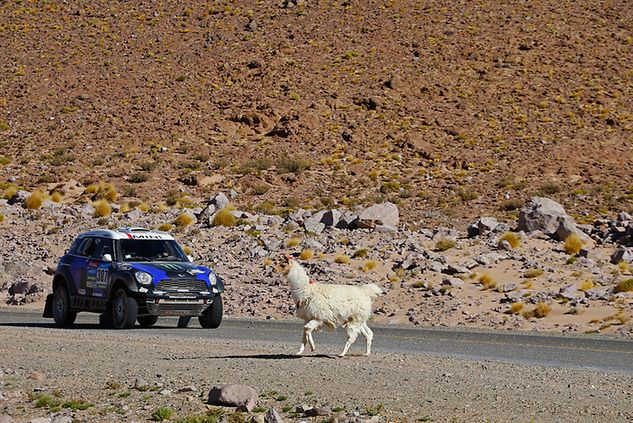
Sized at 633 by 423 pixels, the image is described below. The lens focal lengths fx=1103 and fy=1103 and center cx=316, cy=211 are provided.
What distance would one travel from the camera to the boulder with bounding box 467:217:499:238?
41344 mm

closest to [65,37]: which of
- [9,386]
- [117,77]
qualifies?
[117,77]

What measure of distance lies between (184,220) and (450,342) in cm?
2540

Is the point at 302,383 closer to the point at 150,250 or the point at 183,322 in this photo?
the point at 150,250

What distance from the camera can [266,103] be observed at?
6056 centimetres

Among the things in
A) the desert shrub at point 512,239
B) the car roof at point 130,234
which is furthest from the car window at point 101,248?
the desert shrub at point 512,239

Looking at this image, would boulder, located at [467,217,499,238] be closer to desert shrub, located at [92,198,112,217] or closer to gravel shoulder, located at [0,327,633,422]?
desert shrub, located at [92,198,112,217]

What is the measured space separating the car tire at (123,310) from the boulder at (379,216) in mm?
21161

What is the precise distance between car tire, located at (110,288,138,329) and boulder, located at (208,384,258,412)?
10.1m

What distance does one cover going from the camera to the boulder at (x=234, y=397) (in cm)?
Result: 1128

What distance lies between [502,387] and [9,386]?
19.5 feet

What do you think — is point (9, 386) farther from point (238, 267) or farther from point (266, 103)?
point (266, 103)

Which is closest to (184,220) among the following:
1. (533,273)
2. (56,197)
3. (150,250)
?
(56,197)

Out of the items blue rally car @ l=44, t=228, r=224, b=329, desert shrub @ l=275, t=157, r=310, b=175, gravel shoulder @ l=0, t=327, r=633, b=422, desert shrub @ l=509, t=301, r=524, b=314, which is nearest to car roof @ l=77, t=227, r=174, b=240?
blue rally car @ l=44, t=228, r=224, b=329

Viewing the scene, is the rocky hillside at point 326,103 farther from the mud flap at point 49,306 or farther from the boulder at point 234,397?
the boulder at point 234,397
